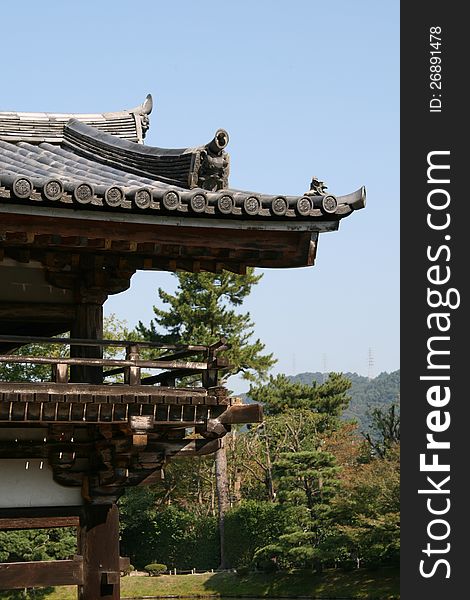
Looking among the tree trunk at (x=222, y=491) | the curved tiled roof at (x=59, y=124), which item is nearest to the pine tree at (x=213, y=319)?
the tree trunk at (x=222, y=491)

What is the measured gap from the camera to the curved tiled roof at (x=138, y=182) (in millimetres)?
6680

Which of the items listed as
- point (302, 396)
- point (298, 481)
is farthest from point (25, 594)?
point (302, 396)

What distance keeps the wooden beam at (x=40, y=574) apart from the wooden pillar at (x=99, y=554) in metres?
0.08

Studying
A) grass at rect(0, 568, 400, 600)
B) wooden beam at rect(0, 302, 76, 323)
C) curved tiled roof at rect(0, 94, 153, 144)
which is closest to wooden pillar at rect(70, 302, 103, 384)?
wooden beam at rect(0, 302, 76, 323)

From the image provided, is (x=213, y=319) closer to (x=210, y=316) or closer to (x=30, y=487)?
(x=210, y=316)

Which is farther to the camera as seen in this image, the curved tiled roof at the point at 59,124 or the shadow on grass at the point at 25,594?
the shadow on grass at the point at 25,594

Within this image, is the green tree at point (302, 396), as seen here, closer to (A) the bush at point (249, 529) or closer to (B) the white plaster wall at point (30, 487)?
(A) the bush at point (249, 529)

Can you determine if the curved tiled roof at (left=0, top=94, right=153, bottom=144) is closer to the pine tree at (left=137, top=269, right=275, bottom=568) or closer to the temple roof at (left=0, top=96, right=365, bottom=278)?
the temple roof at (left=0, top=96, right=365, bottom=278)

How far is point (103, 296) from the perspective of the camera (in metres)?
8.19

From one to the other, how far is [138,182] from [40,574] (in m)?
3.02

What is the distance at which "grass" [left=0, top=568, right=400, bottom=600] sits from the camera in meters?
35.9

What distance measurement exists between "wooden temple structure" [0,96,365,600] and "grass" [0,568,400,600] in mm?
28299

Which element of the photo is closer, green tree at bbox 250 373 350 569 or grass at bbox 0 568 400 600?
grass at bbox 0 568 400 600

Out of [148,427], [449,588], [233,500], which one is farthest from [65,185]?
[233,500]
